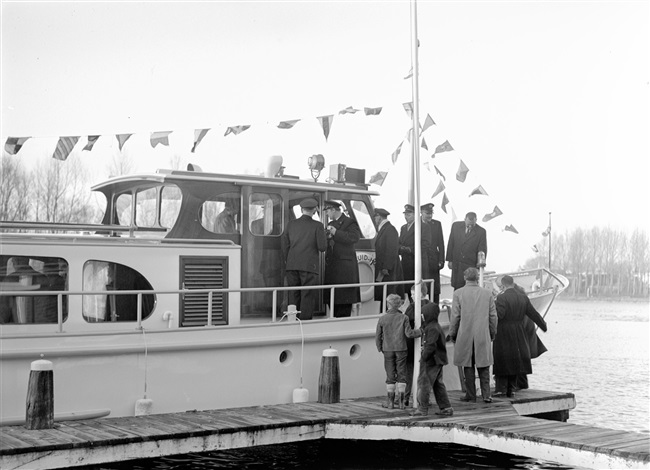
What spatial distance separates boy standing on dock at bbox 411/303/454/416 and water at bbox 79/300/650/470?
35.5 inches

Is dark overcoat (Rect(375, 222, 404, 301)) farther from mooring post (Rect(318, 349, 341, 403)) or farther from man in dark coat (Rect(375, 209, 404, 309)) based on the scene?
mooring post (Rect(318, 349, 341, 403))

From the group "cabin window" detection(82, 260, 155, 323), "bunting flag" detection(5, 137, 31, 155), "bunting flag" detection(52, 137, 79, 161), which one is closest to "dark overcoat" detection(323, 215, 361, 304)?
"cabin window" detection(82, 260, 155, 323)

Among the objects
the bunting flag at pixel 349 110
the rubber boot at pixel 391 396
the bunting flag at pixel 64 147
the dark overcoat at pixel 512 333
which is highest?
the bunting flag at pixel 349 110

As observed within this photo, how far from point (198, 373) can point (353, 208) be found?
3680mm

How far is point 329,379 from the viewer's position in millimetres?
10570

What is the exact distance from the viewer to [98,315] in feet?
33.1

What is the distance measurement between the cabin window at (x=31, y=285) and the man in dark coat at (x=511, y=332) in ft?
18.2

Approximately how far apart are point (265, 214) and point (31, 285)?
3.18 meters

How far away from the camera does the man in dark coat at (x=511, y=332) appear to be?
455 inches

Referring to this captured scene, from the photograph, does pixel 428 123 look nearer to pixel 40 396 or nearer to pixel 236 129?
pixel 236 129

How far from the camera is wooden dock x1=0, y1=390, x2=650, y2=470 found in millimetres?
8227

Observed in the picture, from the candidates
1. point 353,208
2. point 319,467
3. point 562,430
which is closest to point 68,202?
point 353,208

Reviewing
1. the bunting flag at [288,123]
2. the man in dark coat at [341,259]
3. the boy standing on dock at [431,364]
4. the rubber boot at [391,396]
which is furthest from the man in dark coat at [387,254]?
the bunting flag at [288,123]

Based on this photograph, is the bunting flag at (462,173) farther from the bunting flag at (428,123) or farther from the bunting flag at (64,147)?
the bunting flag at (64,147)
